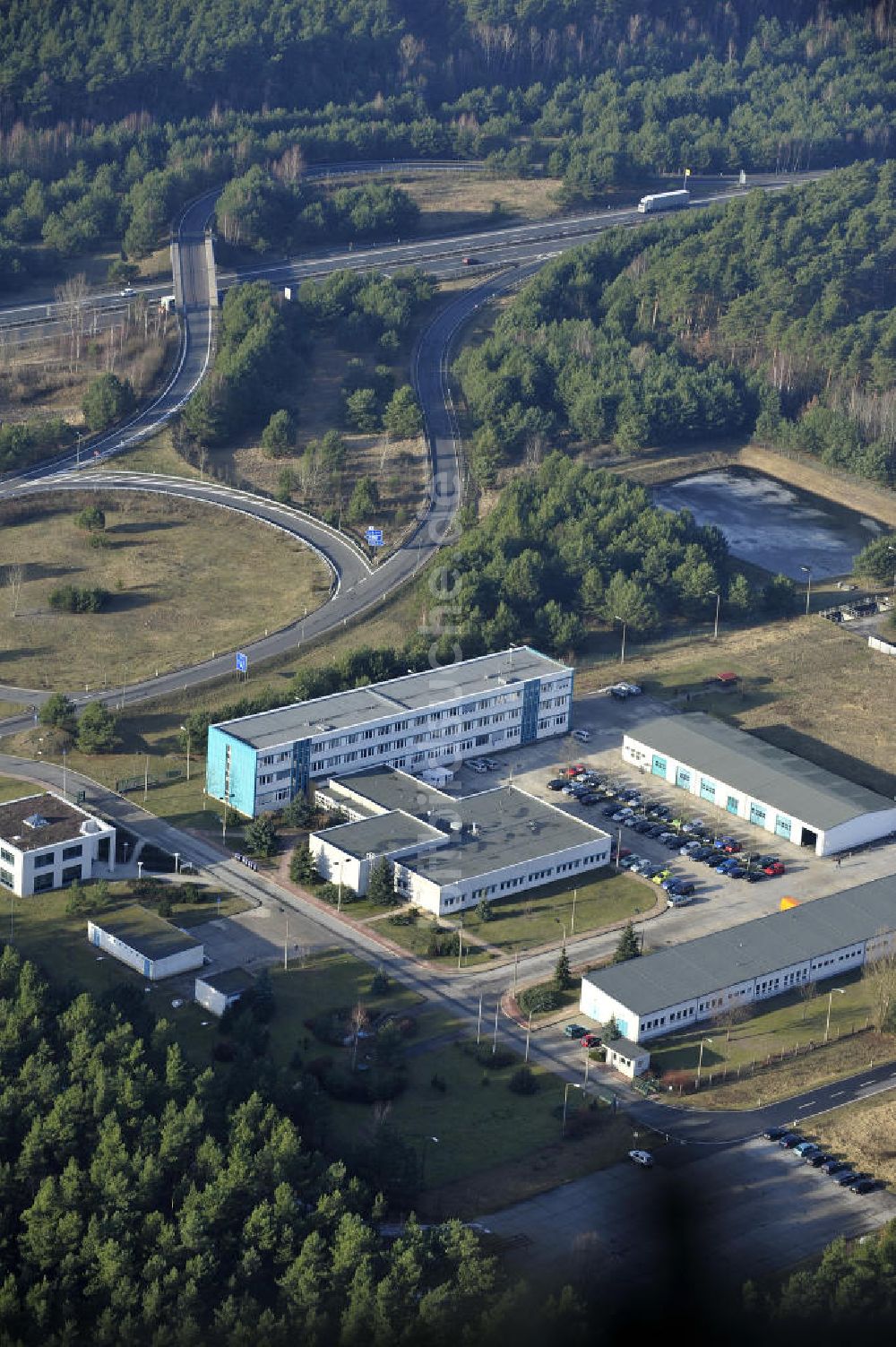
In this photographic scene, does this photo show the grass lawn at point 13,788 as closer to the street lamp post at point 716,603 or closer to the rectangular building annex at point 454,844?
the rectangular building annex at point 454,844

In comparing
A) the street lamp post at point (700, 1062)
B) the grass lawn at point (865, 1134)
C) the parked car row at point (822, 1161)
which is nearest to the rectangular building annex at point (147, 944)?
the street lamp post at point (700, 1062)

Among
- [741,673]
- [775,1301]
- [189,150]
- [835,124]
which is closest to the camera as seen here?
[775,1301]

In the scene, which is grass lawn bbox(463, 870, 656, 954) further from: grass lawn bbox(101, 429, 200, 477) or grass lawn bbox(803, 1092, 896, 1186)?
grass lawn bbox(101, 429, 200, 477)

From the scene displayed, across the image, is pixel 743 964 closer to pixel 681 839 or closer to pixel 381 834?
pixel 681 839

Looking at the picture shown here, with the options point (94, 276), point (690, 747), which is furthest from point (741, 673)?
point (94, 276)

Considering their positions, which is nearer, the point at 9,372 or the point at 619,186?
the point at 9,372

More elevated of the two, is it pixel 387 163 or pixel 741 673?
pixel 387 163

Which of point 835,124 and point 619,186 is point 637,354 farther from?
point 835,124

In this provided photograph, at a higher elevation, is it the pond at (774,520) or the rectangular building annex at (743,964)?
the pond at (774,520)
